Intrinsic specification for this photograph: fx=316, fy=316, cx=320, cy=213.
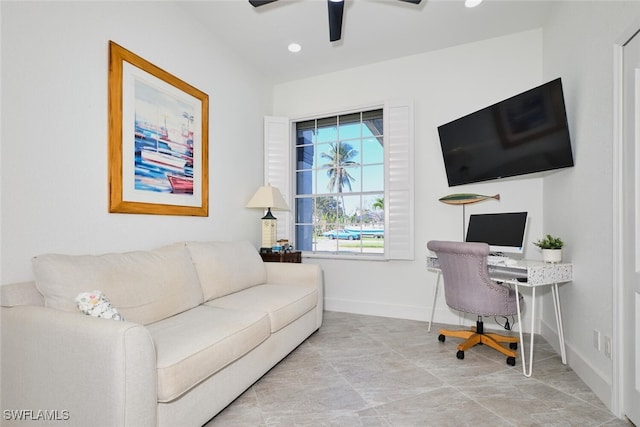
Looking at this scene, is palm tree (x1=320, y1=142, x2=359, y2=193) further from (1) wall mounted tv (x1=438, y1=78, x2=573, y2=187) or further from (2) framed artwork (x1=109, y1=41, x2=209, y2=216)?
(2) framed artwork (x1=109, y1=41, x2=209, y2=216)

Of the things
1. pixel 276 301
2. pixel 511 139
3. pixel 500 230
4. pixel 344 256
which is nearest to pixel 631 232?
pixel 500 230

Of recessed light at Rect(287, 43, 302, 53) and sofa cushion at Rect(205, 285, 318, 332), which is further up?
recessed light at Rect(287, 43, 302, 53)

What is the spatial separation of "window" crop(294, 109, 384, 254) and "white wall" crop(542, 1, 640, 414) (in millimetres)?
1758

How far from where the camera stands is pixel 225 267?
2578mm

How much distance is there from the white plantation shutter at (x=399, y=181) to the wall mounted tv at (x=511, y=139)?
381 mm

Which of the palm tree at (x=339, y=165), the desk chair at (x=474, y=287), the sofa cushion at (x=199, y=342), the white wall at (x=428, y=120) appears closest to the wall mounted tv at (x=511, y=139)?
the white wall at (x=428, y=120)

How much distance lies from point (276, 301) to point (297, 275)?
0.66 meters

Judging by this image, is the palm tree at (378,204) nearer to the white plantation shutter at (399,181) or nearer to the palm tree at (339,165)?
the white plantation shutter at (399,181)

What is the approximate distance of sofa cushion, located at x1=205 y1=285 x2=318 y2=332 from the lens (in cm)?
219

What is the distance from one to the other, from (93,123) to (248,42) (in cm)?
185

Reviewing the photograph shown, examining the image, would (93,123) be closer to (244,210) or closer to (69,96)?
(69,96)

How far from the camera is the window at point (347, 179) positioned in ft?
11.4

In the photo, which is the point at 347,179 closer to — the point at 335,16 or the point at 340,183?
the point at 340,183

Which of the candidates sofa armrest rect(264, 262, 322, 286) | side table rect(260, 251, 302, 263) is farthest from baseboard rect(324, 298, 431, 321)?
sofa armrest rect(264, 262, 322, 286)
